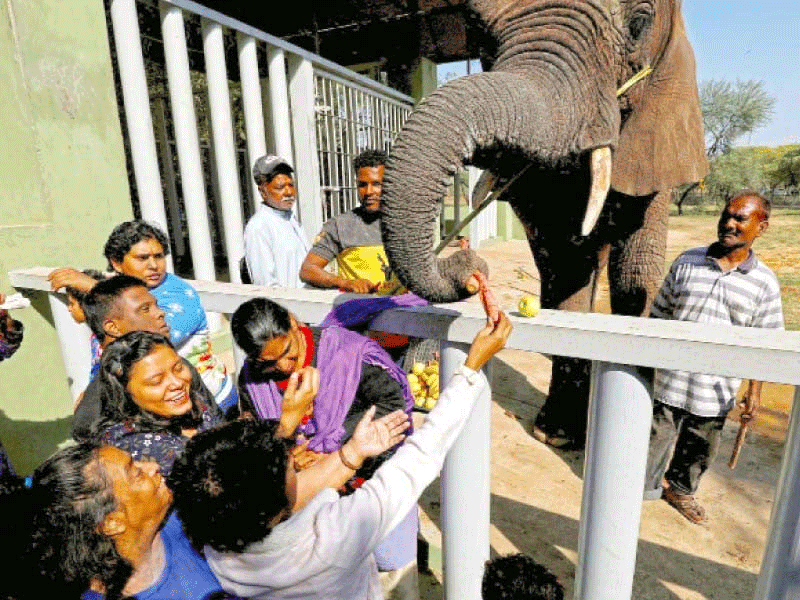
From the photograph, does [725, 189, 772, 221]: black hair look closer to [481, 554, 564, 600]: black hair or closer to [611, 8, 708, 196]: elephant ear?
[611, 8, 708, 196]: elephant ear

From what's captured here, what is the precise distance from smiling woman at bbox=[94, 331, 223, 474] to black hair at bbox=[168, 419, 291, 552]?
1.39 ft

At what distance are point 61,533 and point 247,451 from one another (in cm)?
43

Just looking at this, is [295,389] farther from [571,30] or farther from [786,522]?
[571,30]

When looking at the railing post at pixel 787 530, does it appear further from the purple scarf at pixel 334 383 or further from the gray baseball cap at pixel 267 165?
the gray baseball cap at pixel 267 165

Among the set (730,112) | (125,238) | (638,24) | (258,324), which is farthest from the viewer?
(730,112)

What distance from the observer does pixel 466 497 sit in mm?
1589

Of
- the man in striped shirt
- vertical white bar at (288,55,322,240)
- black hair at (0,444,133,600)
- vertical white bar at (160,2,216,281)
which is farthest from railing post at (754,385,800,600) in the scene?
vertical white bar at (288,55,322,240)

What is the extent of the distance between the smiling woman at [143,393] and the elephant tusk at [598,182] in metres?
1.94

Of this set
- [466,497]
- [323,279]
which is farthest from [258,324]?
[323,279]

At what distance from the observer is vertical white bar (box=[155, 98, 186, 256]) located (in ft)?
29.8

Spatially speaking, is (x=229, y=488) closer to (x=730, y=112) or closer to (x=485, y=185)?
(x=485, y=185)

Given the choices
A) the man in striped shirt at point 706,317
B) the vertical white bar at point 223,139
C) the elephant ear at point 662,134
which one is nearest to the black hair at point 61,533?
the man in striped shirt at point 706,317

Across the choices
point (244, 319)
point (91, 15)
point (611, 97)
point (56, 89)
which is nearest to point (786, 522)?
point (244, 319)

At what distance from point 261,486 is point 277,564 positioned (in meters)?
0.18
